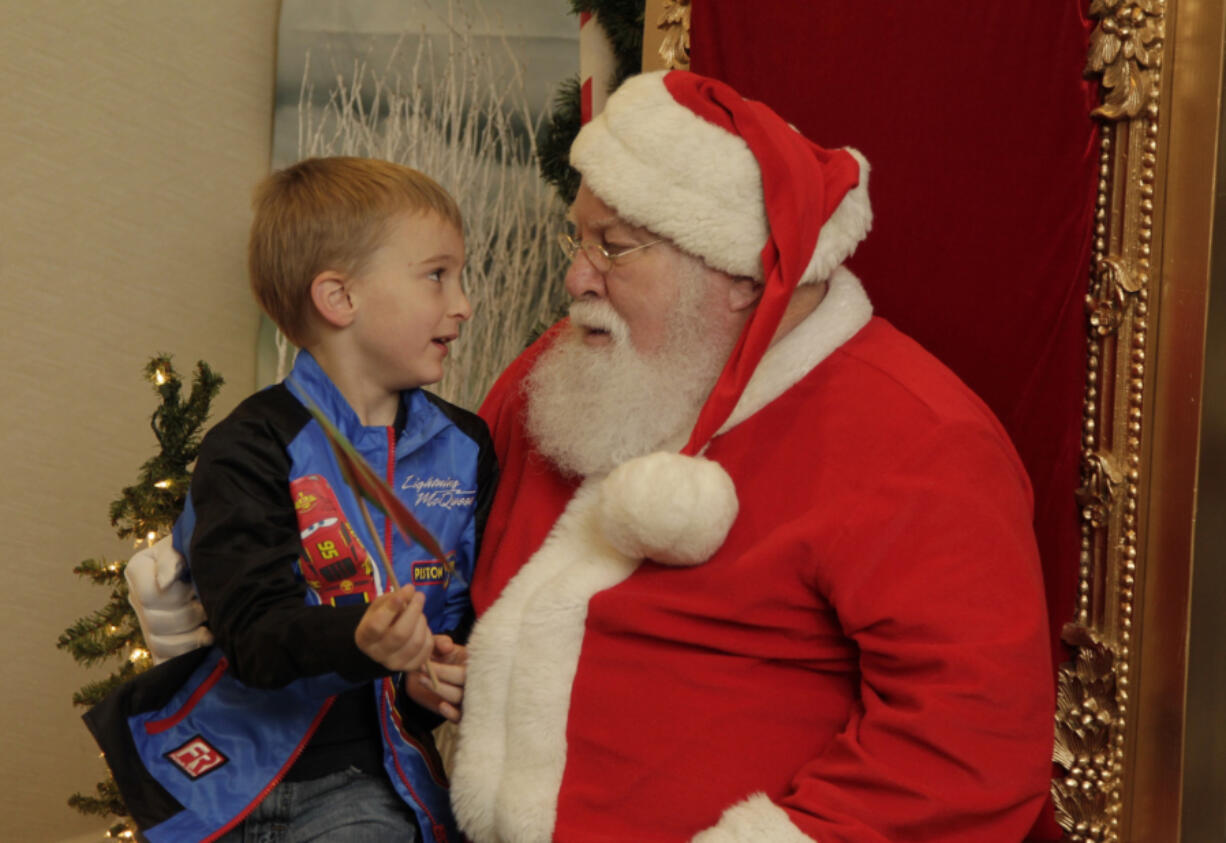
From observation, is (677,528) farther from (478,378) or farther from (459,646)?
(478,378)

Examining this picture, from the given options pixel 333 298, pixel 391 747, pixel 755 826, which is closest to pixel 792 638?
pixel 755 826

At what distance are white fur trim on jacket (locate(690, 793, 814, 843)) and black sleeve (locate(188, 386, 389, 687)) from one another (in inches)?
18.4

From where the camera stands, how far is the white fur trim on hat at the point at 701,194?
164 centimetres

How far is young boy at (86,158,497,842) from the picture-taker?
4.96ft

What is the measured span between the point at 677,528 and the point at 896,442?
0.32m

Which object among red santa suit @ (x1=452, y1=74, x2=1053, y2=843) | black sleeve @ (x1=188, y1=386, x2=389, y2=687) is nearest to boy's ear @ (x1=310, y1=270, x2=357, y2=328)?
black sleeve @ (x1=188, y1=386, x2=389, y2=687)

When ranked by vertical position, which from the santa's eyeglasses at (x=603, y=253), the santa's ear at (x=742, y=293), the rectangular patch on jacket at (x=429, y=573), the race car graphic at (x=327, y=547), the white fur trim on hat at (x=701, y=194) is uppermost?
the white fur trim on hat at (x=701, y=194)

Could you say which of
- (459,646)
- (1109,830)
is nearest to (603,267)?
(459,646)

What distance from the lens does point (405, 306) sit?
1.73 meters

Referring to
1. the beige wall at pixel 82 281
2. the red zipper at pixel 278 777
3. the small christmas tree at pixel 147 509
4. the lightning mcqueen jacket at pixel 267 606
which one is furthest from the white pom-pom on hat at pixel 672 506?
the beige wall at pixel 82 281

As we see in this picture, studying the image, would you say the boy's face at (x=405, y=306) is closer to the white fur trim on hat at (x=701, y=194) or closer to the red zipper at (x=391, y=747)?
the white fur trim on hat at (x=701, y=194)

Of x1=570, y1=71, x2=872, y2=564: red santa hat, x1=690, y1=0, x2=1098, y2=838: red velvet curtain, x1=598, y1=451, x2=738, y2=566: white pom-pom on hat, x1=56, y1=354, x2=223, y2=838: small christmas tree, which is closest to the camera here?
x1=598, y1=451, x2=738, y2=566: white pom-pom on hat

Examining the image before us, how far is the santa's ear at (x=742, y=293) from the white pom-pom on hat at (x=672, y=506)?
334mm

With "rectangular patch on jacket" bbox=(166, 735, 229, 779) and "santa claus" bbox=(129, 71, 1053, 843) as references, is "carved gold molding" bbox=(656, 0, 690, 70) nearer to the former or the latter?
"santa claus" bbox=(129, 71, 1053, 843)
